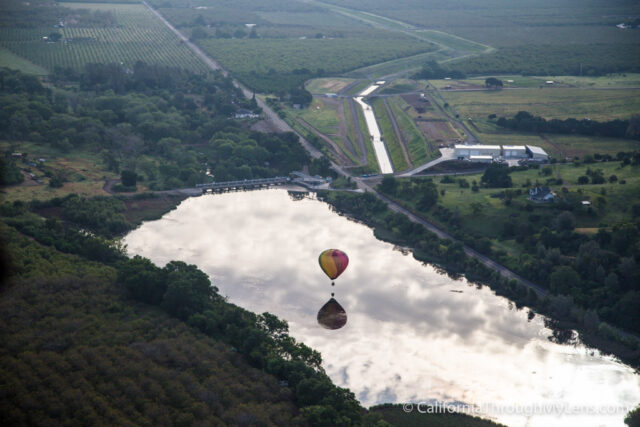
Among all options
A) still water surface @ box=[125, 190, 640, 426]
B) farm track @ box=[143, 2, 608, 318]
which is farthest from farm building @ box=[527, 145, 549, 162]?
still water surface @ box=[125, 190, 640, 426]

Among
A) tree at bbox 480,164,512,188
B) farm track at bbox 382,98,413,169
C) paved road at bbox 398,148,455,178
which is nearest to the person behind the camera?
tree at bbox 480,164,512,188

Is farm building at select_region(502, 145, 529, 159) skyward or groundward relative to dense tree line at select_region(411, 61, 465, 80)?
skyward

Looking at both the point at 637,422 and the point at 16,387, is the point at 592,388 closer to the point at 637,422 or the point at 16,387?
the point at 637,422

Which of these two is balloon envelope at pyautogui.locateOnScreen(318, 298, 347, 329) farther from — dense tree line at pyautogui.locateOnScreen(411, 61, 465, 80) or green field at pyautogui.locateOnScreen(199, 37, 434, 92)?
dense tree line at pyautogui.locateOnScreen(411, 61, 465, 80)

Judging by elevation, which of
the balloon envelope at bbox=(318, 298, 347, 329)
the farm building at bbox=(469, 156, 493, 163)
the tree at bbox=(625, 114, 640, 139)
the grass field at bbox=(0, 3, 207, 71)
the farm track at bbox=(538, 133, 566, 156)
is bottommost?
the grass field at bbox=(0, 3, 207, 71)

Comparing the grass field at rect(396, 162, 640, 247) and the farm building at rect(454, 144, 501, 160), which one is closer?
the grass field at rect(396, 162, 640, 247)

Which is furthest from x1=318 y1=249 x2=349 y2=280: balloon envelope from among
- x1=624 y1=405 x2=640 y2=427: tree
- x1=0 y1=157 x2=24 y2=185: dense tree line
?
x1=0 y1=157 x2=24 y2=185: dense tree line

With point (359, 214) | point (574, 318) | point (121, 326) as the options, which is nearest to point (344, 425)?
point (121, 326)

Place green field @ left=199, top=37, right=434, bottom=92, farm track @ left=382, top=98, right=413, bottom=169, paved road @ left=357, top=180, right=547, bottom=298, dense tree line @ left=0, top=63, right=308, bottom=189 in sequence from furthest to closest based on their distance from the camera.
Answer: green field @ left=199, top=37, right=434, bottom=92, farm track @ left=382, top=98, right=413, bottom=169, dense tree line @ left=0, top=63, right=308, bottom=189, paved road @ left=357, top=180, right=547, bottom=298

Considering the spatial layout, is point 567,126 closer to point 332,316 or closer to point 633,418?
point 332,316
